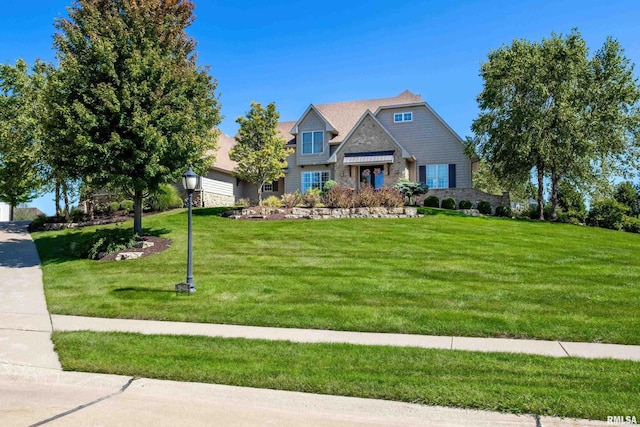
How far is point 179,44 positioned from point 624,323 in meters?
17.4

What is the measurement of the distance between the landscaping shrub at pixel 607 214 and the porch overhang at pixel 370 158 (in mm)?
12221

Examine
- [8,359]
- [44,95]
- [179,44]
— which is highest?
[179,44]

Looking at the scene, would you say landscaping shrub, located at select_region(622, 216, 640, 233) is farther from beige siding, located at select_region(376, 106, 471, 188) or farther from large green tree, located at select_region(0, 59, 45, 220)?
large green tree, located at select_region(0, 59, 45, 220)

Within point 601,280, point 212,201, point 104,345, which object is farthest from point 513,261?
point 212,201

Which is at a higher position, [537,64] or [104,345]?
[537,64]

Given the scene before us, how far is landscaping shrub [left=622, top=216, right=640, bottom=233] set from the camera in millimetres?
22297

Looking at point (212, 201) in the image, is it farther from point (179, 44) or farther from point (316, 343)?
point (316, 343)

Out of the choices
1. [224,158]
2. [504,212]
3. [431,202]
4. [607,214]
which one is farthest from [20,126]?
[607,214]

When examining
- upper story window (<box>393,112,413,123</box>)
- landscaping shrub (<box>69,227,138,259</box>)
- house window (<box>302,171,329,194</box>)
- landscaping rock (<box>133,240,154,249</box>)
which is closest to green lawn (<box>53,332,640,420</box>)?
landscaping rock (<box>133,240,154,249</box>)

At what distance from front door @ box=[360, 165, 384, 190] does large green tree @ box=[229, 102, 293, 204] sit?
7017 mm

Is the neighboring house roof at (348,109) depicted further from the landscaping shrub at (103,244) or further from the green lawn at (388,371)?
the green lawn at (388,371)

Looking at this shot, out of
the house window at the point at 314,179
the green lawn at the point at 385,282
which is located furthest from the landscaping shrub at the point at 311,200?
the house window at the point at 314,179

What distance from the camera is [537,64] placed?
24.0 m

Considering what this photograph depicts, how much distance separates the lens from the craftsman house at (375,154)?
1108 inches
